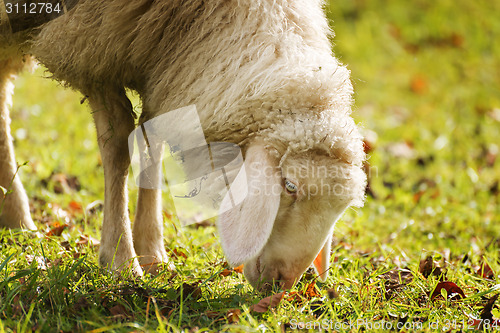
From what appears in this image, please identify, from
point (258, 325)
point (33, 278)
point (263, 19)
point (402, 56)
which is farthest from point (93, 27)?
point (402, 56)

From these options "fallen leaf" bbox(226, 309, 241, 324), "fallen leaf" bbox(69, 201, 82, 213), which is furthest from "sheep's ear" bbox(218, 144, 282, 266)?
"fallen leaf" bbox(69, 201, 82, 213)

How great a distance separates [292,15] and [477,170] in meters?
3.11

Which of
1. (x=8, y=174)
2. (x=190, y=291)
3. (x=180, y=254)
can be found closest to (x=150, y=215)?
(x=180, y=254)

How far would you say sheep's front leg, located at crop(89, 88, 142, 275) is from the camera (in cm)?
273

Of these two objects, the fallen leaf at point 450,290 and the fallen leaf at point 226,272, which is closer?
the fallen leaf at point 450,290

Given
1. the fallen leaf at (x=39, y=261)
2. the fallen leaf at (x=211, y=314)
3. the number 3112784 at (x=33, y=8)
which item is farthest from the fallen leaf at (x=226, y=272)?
the number 3112784 at (x=33, y=8)

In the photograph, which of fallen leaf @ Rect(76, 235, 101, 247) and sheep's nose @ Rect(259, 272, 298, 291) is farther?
fallen leaf @ Rect(76, 235, 101, 247)

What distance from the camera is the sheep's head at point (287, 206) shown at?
2238 mm

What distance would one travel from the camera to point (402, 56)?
25.0ft

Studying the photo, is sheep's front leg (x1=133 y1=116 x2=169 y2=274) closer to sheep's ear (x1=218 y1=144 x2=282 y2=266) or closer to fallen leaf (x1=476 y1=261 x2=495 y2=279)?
sheep's ear (x1=218 y1=144 x2=282 y2=266)

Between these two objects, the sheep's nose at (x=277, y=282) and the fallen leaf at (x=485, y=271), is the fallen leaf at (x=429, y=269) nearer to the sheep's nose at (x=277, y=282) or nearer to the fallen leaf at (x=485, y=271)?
the fallen leaf at (x=485, y=271)

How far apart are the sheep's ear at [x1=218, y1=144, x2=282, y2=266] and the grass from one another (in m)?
0.24

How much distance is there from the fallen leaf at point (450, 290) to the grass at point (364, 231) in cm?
2

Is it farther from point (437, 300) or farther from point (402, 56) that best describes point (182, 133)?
point (402, 56)
